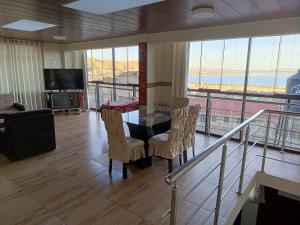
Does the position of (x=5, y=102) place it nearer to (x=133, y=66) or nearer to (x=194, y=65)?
(x=133, y=66)

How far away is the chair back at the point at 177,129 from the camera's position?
2836mm

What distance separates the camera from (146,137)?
3.30 m

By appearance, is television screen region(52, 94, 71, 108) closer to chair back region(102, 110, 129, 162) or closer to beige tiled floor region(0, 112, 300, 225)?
beige tiled floor region(0, 112, 300, 225)

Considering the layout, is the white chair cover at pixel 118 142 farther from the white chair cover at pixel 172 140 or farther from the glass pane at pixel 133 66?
the glass pane at pixel 133 66

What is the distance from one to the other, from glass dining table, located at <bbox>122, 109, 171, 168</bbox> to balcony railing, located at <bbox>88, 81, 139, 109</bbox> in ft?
8.66

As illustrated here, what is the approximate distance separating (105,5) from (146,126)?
1746 millimetres

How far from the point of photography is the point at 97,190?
8.81ft

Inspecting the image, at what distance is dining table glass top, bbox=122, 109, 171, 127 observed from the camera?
3331mm

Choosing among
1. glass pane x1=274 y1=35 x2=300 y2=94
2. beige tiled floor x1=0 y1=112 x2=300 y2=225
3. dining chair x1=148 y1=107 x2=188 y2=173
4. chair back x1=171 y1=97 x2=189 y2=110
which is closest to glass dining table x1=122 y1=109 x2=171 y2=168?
dining chair x1=148 y1=107 x2=188 y2=173

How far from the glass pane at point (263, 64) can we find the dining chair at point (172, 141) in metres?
2.13

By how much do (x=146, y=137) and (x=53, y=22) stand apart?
262cm

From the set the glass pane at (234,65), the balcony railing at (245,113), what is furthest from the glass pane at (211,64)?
the balcony railing at (245,113)

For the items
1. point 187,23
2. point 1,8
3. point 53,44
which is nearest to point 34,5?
point 1,8

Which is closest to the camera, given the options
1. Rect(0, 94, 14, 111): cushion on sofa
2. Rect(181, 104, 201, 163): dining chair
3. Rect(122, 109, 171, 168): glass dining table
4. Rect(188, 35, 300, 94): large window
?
Rect(181, 104, 201, 163): dining chair
